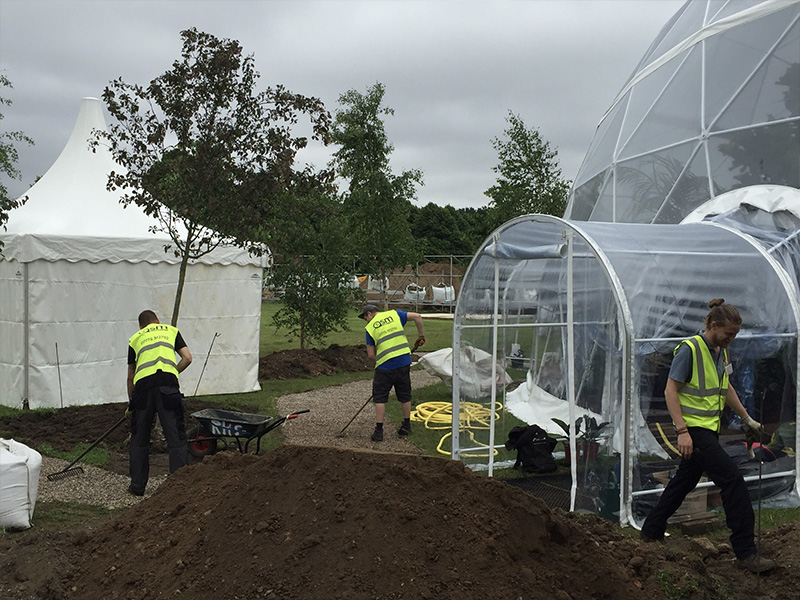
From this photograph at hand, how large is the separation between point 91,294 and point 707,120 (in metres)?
8.88

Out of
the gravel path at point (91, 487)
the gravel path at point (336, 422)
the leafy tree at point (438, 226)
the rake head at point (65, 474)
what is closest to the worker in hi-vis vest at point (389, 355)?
the gravel path at point (336, 422)

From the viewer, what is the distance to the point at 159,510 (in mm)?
5473

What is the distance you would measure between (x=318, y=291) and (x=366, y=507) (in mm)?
12444

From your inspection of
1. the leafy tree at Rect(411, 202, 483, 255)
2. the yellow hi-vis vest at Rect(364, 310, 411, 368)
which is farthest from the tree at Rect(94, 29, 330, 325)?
the leafy tree at Rect(411, 202, 483, 255)

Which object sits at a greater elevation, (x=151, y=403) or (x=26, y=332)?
(x=26, y=332)

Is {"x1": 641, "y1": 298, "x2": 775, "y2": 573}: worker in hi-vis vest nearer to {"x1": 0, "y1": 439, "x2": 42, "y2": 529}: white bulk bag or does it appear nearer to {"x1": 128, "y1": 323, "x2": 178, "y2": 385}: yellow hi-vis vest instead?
{"x1": 128, "y1": 323, "x2": 178, "y2": 385}: yellow hi-vis vest

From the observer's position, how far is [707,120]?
9.89m

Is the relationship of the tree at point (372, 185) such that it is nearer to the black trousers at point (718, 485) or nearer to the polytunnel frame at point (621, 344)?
the polytunnel frame at point (621, 344)

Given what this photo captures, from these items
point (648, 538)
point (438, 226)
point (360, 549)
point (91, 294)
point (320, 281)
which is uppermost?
point (438, 226)

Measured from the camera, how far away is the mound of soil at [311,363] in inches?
602

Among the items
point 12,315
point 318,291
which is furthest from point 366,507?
point 318,291

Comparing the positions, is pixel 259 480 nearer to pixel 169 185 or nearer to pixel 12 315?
pixel 169 185

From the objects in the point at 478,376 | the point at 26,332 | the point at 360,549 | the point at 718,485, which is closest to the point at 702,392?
the point at 718,485

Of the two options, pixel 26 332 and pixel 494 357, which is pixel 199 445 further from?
pixel 26 332
